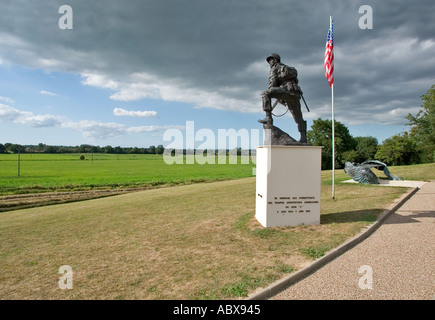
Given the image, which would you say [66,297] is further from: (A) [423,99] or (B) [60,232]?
(A) [423,99]

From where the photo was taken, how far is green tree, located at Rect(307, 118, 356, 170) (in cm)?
5131

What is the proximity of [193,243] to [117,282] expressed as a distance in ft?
7.48

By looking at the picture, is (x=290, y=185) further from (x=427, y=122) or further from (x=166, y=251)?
(x=427, y=122)

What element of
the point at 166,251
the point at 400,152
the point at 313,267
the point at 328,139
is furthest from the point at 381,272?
the point at 400,152

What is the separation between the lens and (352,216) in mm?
8633

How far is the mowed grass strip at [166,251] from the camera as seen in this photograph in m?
4.49

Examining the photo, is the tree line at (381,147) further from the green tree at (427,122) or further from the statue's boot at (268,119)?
the statue's boot at (268,119)

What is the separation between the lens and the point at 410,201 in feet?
37.6

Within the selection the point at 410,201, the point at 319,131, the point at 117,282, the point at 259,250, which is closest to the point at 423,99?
the point at 319,131

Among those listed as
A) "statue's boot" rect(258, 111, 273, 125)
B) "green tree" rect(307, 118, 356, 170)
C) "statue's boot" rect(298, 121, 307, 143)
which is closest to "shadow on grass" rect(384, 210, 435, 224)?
"statue's boot" rect(298, 121, 307, 143)

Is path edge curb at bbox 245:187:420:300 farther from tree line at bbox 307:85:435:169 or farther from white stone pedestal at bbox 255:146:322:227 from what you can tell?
tree line at bbox 307:85:435:169

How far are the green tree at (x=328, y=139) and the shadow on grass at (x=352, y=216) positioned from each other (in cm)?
4344

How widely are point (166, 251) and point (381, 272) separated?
4314 mm

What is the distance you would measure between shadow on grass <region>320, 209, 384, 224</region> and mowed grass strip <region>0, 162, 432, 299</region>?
0.09 ft
